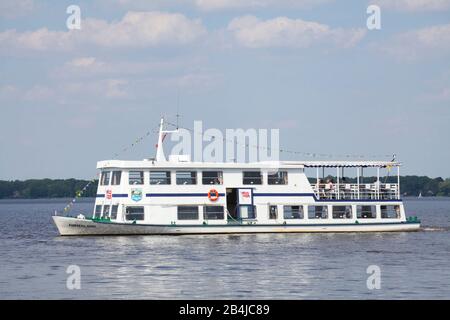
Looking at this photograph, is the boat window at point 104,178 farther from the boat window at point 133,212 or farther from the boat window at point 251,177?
the boat window at point 251,177

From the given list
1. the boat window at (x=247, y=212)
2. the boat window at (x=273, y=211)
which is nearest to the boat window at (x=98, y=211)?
the boat window at (x=247, y=212)

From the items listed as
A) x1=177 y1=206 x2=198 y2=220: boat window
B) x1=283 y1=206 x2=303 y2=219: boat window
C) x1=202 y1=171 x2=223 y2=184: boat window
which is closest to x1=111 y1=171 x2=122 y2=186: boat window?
x1=177 y1=206 x2=198 y2=220: boat window

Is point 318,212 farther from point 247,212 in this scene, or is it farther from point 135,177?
point 135,177

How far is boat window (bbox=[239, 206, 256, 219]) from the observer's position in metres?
61.5

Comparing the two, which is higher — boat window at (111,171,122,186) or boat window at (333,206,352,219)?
boat window at (111,171,122,186)

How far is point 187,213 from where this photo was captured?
6047 cm

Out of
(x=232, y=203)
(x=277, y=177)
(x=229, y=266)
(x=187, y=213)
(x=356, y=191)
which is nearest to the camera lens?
(x=229, y=266)

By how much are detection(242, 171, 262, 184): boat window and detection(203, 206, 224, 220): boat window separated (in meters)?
2.28

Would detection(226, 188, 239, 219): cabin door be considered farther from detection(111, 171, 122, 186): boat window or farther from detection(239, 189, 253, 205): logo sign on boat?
detection(111, 171, 122, 186): boat window

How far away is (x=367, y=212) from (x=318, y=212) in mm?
3459

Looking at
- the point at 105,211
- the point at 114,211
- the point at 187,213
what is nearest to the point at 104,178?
the point at 105,211

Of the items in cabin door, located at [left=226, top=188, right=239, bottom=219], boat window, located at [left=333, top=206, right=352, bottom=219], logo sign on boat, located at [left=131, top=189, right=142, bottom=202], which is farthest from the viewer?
boat window, located at [left=333, top=206, right=352, bottom=219]
